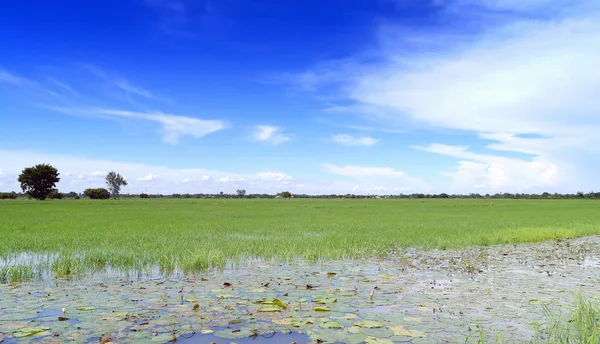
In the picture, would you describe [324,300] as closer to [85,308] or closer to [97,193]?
[85,308]

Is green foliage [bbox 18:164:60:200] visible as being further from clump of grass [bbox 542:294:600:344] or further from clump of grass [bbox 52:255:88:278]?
clump of grass [bbox 542:294:600:344]

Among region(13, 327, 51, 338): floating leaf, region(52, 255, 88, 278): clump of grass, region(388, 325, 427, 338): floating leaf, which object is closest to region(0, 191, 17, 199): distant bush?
region(52, 255, 88, 278): clump of grass

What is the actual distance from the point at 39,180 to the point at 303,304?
90164mm

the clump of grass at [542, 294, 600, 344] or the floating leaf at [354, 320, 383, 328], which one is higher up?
the clump of grass at [542, 294, 600, 344]

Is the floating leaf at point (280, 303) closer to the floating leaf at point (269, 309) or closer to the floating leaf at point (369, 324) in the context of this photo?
the floating leaf at point (269, 309)

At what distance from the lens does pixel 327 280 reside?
9.19 metres

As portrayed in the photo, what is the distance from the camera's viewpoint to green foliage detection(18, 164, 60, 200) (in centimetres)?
8069

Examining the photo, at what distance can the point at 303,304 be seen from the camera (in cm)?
716

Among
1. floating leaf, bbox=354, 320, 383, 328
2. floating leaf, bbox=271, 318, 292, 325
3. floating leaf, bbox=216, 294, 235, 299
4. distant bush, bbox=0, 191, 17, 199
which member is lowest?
floating leaf, bbox=271, 318, 292, 325

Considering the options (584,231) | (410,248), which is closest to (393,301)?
(410,248)

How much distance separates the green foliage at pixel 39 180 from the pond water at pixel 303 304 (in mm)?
85100

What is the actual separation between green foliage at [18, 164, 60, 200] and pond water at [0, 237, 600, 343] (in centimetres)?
8510

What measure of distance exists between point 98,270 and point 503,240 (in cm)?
1482

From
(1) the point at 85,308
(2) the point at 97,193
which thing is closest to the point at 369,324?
(1) the point at 85,308
